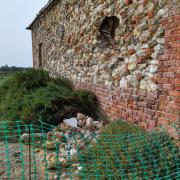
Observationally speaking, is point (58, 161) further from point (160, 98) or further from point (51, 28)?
point (51, 28)

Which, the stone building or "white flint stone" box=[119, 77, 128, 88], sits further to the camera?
"white flint stone" box=[119, 77, 128, 88]

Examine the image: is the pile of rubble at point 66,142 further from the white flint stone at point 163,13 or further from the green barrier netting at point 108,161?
the white flint stone at point 163,13

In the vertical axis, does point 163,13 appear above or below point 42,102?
above

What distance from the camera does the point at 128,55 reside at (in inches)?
181

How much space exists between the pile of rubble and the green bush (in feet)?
1.14

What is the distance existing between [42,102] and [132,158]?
9.77ft

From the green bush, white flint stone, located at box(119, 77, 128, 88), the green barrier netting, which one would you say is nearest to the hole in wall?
white flint stone, located at box(119, 77, 128, 88)

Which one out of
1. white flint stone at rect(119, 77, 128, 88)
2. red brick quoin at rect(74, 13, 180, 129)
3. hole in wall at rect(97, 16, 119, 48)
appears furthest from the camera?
hole in wall at rect(97, 16, 119, 48)

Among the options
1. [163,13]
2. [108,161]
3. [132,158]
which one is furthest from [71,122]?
[163,13]

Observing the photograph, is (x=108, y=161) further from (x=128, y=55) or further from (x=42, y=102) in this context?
(x=42, y=102)

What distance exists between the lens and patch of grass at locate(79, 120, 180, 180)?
290 centimetres

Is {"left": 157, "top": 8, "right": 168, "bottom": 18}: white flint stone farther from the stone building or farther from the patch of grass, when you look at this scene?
the patch of grass

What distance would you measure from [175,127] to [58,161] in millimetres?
1670

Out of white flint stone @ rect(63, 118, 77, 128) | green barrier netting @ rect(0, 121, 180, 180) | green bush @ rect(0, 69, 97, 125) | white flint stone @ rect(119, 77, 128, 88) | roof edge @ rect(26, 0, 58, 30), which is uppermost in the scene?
roof edge @ rect(26, 0, 58, 30)
